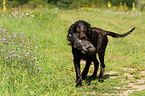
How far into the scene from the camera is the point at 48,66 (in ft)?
22.1

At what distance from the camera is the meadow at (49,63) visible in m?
4.62

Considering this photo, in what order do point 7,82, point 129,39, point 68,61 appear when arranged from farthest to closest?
point 129,39 → point 68,61 → point 7,82

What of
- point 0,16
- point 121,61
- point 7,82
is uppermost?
point 0,16

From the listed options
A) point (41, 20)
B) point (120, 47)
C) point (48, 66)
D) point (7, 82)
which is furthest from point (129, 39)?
point (7, 82)

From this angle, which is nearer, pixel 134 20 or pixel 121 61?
pixel 121 61

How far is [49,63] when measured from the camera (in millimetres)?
6965

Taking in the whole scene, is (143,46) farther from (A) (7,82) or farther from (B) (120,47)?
(A) (7,82)

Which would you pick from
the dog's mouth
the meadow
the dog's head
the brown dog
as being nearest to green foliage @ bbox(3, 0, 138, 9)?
the meadow

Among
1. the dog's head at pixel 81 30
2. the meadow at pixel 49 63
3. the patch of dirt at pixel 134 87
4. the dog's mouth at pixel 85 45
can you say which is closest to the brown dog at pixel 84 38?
the dog's head at pixel 81 30

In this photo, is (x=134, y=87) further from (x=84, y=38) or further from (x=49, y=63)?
(x=49, y=63)

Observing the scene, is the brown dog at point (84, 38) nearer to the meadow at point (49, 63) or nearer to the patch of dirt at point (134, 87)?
the meadow at point (49, 63)

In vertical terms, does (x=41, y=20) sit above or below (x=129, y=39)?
above

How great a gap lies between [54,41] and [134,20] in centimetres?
884

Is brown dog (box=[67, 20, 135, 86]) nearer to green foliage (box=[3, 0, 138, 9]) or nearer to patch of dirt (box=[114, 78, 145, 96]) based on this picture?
patch of dirt (box=[114, 78, 145, 96])
